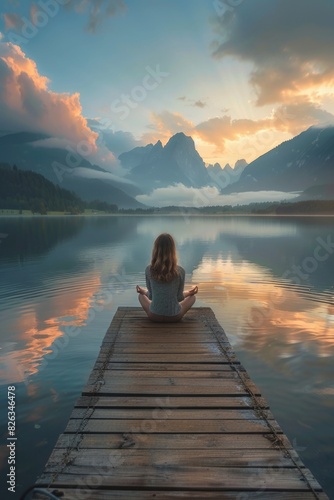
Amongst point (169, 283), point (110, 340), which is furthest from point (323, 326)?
point (110, 340)

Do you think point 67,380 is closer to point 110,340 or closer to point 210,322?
point 110,340

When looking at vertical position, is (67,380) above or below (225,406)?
below

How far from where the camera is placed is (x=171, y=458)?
449 cm

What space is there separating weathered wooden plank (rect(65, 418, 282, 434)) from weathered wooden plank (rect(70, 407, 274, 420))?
0.09m

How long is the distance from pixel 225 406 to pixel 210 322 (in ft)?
17.5

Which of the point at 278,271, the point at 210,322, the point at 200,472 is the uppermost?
the point at 200,472

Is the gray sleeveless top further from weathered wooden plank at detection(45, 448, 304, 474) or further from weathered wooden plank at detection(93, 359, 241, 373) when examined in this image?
weathered wooden plank at detection(45, 448, 304, 474)

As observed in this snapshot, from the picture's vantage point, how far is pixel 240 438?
4910 millimetres

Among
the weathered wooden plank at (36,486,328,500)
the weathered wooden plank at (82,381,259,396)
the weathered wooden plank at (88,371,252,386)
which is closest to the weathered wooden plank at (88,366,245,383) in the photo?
the weathered wooden plank at (88,371,252,386)

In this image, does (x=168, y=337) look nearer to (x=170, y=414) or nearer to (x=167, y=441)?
(x=170, y=414)

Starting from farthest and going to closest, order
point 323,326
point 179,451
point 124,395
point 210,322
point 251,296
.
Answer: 1. point 251,296
2. point 323,326
3. point 210,322
4. point 124,395
5. point 179,451

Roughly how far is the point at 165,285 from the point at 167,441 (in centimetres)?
549

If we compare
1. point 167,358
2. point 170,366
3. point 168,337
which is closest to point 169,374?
point 170,366

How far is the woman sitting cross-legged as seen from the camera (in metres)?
9.93
